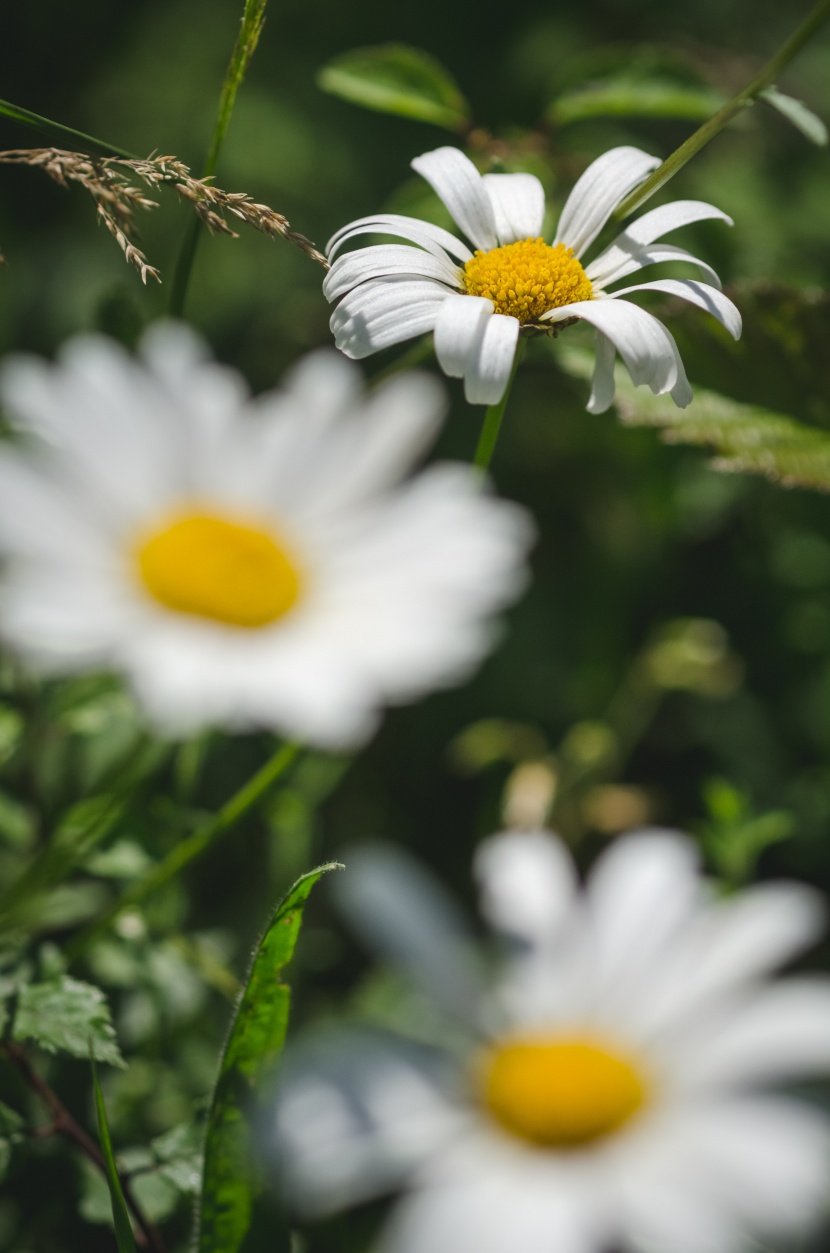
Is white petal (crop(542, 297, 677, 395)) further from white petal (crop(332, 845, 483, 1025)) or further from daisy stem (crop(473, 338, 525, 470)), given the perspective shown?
white petal (crop(332, 845, 483, 1025))

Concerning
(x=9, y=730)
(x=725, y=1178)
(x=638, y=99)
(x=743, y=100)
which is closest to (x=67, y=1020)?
(x=9, y=730)

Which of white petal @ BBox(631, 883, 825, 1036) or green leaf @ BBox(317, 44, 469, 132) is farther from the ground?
green leaf @ BBox(317, 44, 469, 132)

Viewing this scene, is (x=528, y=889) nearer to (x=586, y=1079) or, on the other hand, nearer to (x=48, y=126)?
(x=586, y=1079)

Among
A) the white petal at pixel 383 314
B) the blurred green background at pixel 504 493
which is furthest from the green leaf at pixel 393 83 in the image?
the white petal at pixel 383 314

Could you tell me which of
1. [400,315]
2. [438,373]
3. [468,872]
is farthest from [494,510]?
[438,373]

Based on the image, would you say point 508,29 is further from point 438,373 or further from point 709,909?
point 709,909

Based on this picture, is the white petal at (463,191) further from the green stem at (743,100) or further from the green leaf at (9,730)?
the green leaf at (9,730)

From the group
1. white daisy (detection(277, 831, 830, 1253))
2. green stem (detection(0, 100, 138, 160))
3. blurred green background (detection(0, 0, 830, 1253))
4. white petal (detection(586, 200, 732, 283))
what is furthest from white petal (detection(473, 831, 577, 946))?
green stem (detection(0, 100, 138, 160))
